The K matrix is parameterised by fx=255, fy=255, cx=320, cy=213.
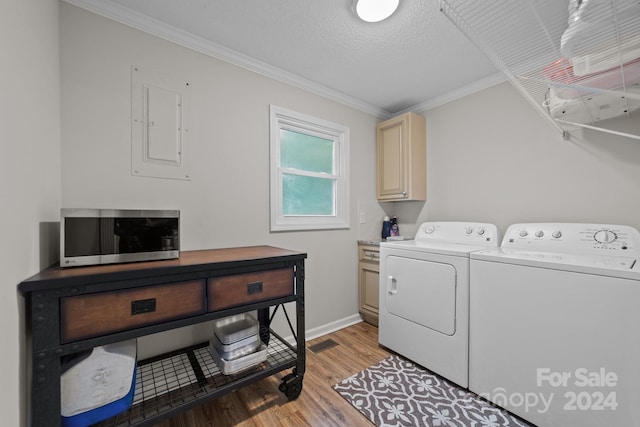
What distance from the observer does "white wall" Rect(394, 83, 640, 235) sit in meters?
1.60

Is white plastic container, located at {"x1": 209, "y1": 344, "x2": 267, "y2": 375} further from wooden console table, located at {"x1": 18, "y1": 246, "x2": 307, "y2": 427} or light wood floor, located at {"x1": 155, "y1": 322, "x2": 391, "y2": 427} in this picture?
light wood floor, located at {"x1": 155, "y1": 322, "x2": 391, "y2": 427}

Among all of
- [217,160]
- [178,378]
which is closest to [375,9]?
[217,160]

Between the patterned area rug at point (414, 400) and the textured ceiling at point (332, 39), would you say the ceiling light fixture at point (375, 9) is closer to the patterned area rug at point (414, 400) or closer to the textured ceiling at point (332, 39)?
the textured ceiling at point (332, 39)

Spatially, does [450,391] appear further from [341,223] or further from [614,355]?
[341,223]

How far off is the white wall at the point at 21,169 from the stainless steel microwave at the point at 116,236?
4.0 inches

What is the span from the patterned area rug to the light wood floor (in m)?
0.07

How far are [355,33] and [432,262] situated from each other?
1.59m

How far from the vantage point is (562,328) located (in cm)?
123

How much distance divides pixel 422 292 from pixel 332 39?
1.84 metres

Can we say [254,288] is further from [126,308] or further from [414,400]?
[414,400]

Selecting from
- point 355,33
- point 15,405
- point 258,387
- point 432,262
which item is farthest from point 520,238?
point 15,405

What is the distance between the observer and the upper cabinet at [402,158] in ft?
8.27

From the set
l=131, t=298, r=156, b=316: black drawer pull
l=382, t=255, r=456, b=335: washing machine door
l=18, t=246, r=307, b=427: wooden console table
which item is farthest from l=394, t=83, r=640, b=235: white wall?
l=131, t=298, r=156, b=316: black drawer pull

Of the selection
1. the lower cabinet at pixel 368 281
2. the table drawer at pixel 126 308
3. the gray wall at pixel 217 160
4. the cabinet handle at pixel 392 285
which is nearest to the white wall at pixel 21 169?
the gray wall at pixel 217 160
